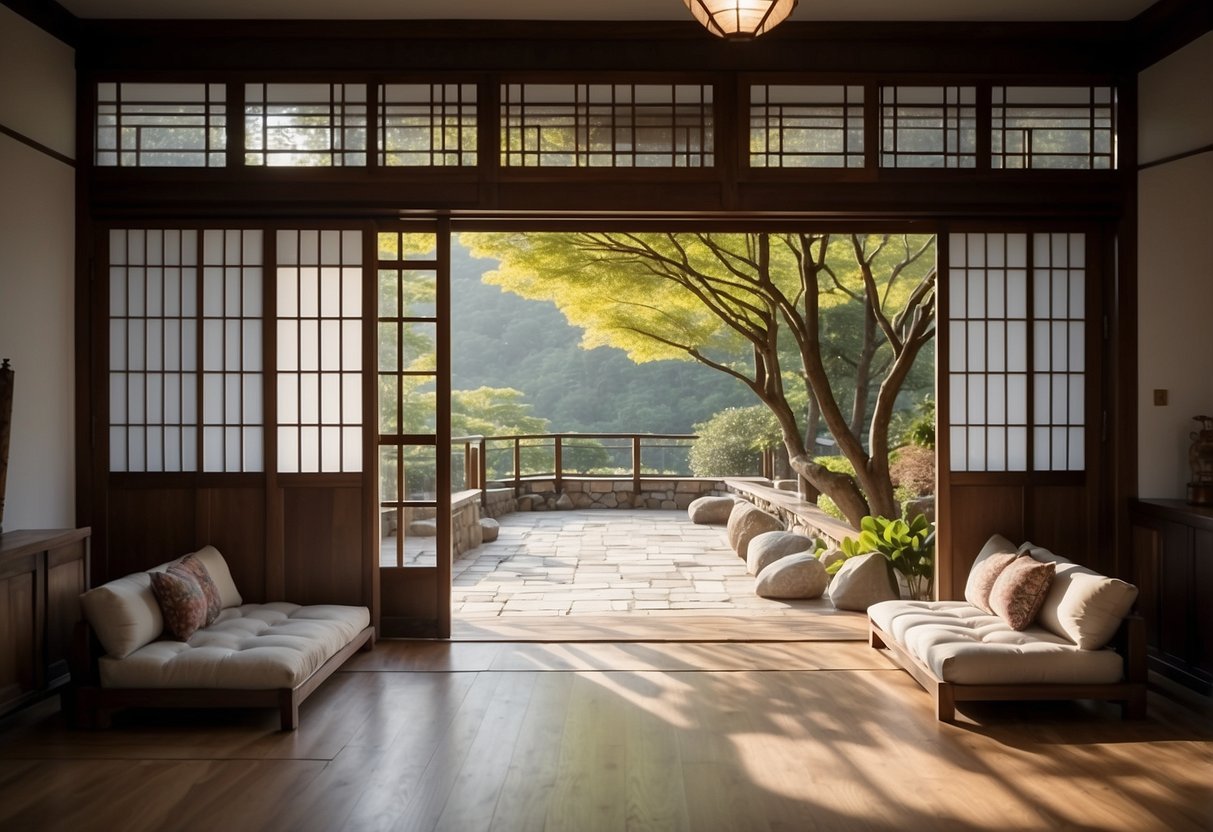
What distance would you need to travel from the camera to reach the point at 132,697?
404 centimetres

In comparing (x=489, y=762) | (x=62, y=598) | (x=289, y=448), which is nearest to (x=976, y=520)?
(x=489, y=762)

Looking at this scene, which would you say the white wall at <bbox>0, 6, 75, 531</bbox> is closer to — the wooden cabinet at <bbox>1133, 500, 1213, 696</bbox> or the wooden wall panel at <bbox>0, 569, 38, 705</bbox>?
the wooden wall panel at <bbox>0, 569, 38, 705</bbox>

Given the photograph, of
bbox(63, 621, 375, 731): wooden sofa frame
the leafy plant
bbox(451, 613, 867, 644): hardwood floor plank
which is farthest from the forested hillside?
bbox(63, 621, 375, 731): wooden sofa frame

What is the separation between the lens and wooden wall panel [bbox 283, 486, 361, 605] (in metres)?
5.29

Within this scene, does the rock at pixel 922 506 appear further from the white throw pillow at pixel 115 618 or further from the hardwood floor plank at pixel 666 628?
the white throw pillow at pixel 115 618

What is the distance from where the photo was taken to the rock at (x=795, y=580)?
7352mm

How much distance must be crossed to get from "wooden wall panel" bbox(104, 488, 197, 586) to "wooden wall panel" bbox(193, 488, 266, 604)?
8cm

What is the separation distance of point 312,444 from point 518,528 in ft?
22.1

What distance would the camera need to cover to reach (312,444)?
5.37 meters

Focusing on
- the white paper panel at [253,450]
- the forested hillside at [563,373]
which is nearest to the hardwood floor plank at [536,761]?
the white paper panel at [253,450]

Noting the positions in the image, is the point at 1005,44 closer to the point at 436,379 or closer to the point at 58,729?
the point at 436,379

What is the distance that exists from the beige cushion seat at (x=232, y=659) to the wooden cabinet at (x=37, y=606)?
13.3 inches

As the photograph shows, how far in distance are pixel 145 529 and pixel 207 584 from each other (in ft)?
2.78

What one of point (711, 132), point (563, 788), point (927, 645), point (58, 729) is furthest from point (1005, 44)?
point (58, 729)
